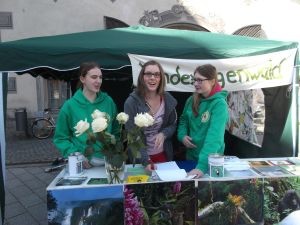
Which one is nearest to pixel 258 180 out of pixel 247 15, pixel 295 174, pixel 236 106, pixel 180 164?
pixel 295 174

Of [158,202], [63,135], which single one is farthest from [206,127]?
[63,135]

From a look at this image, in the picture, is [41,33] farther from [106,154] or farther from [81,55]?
[106,154]

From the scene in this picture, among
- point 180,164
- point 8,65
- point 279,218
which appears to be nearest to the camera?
point 279,218

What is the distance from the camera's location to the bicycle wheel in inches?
329

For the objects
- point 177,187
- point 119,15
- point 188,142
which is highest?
point 119,15

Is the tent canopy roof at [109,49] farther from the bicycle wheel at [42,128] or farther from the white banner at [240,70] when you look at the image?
the bicycle wheel at [42,128]

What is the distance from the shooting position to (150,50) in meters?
3.11

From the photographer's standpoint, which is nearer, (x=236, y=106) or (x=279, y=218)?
(x=279, y=218)

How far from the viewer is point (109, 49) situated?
307 cm

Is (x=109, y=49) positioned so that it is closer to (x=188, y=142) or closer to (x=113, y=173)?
(x=188, y=142)

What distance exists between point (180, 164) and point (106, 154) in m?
0.73

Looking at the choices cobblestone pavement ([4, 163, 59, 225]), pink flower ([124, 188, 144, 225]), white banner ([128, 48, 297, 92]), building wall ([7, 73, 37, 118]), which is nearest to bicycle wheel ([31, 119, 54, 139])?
building wall ([7, 73, 37, 118])

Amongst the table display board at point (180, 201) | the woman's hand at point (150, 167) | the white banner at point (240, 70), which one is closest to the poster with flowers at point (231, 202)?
the table display board at point (180, 201)

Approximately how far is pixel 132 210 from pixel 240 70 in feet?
6.07
